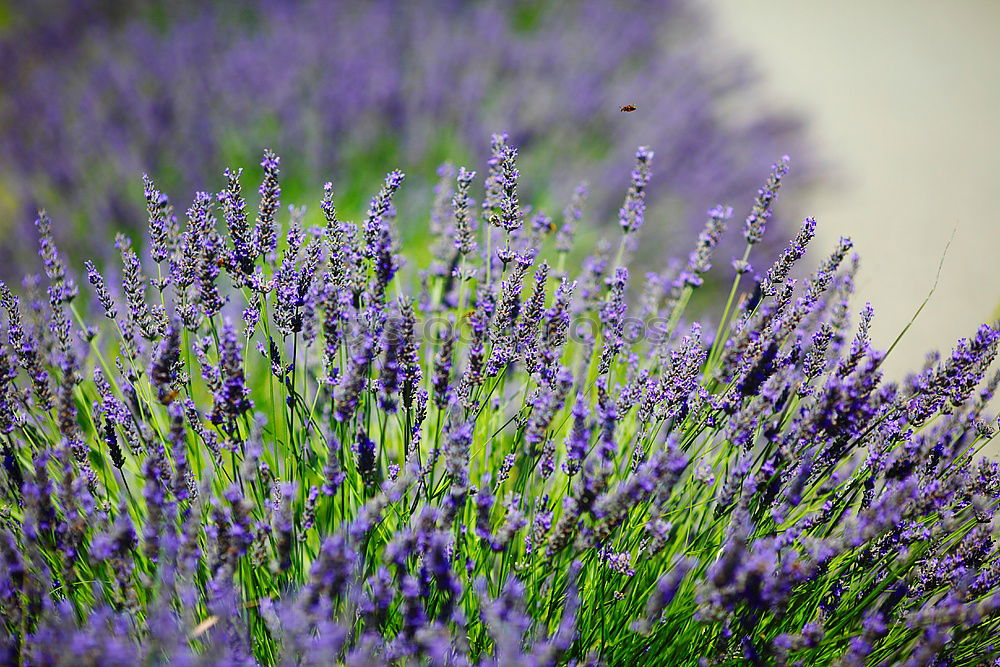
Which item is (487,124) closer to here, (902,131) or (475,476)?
(475,476)

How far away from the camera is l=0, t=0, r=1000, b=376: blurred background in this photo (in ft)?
12.9

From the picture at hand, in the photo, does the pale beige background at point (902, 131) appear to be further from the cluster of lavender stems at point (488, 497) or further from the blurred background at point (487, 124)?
the cluster of lavender stems at point (488, 497)

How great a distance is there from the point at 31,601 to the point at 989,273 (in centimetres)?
478

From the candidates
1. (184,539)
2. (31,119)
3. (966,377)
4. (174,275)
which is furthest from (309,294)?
(31,119)

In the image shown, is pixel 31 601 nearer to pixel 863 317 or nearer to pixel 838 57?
pixel 863 317

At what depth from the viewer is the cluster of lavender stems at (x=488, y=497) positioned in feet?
4.57

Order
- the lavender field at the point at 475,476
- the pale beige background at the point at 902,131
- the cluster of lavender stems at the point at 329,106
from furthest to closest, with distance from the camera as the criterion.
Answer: the cluster of lavender stems at the point at 329,106 → the pale beige background at the point at 902,131 → the lavender field at the point at 475,476

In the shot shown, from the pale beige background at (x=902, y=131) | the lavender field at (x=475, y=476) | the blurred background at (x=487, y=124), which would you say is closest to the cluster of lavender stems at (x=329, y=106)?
the blurred background at (x=487, y=124)

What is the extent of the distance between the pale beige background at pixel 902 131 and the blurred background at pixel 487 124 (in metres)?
0.02

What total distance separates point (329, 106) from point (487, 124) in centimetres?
95

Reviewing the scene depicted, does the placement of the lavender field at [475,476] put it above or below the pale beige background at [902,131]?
below

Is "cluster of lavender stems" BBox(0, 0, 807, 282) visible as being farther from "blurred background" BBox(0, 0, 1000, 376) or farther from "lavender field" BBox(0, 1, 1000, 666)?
"lavender field" BBox(0, 1, 1000, 666)

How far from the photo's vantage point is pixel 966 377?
1662 mm

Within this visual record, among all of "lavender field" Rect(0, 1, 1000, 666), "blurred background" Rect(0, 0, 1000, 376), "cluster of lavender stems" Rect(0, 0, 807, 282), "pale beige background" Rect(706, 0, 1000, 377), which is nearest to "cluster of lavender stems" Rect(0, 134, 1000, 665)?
"lavender field" Rect(0, 1, 1000, 666)
